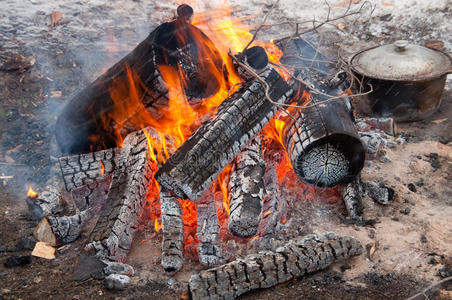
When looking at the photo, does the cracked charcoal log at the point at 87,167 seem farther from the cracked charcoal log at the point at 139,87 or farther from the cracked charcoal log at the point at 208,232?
the cracked charcoal log at the point at 208,232

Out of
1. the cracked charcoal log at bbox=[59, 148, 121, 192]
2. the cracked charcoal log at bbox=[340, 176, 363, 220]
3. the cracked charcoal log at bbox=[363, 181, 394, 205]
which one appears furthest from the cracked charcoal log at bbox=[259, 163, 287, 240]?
the cracked charcoal log at bbox=[59, 148, 121, 192]

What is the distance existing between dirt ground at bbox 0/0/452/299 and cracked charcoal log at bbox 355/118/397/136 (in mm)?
212

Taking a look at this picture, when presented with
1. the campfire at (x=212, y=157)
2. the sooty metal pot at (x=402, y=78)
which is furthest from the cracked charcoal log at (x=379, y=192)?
the sooty metal pot at (x=402, y=78)

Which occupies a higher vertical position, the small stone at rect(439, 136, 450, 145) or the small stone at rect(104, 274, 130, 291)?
the small stone at rect(104, 274, 130, 291)

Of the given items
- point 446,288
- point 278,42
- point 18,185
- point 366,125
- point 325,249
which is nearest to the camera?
point 446,288

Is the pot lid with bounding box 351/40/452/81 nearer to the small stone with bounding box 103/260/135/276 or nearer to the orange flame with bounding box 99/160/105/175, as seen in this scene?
the orange flame with bounding box 99/160/105/175

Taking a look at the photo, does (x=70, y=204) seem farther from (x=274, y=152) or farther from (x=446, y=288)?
(x=446, y=288)

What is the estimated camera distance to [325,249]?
9.95 feet

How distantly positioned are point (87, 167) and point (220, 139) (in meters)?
1.76

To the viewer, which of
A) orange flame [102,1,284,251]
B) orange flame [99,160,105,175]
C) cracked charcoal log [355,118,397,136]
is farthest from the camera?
cracked charcoal log [355,118,397,136]

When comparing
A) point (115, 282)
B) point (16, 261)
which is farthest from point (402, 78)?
point (16, 261)

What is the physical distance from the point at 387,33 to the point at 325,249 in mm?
6158

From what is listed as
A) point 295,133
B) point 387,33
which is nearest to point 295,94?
point 295,133

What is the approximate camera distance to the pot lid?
193 inches
